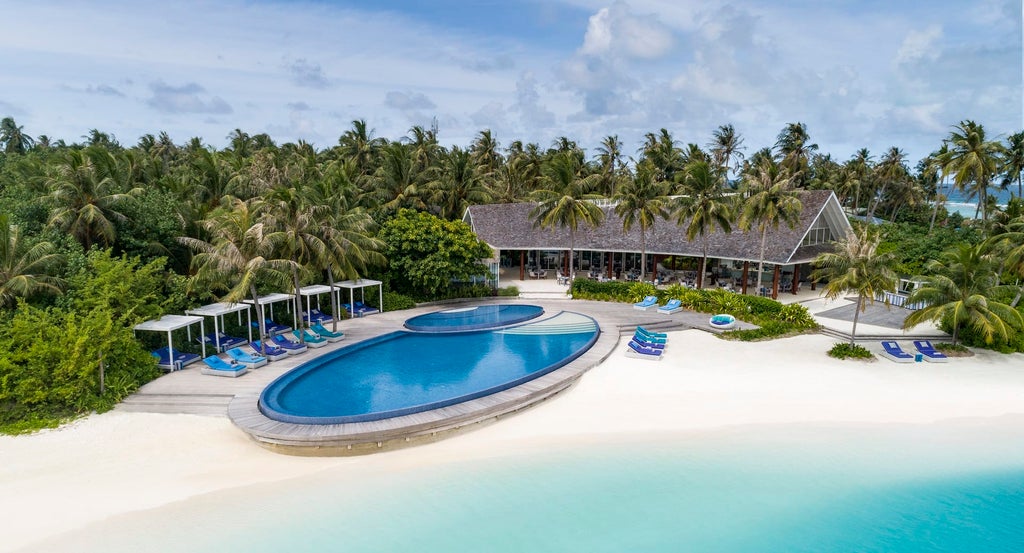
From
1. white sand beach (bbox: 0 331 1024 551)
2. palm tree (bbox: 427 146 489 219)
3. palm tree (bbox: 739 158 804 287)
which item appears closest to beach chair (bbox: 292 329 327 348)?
white sand beach (bbox: 0 331 1024 551)

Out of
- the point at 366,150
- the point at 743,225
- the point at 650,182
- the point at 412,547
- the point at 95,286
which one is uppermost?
the point at 366,150

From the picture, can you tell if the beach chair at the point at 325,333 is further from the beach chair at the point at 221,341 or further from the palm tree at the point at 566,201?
the palm tree at the point at 566,201

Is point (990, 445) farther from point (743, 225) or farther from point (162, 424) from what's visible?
point (162, 424)

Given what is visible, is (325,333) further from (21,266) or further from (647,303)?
(647,303)

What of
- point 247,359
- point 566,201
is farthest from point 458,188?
point 247,359

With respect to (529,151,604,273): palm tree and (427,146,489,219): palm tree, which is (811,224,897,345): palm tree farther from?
(427,146,489,219): palm tree

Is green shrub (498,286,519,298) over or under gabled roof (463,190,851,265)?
under

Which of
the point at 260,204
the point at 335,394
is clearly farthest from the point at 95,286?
the point at 335,394
